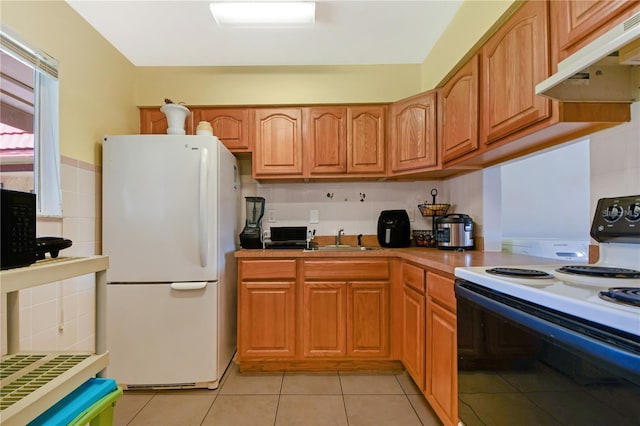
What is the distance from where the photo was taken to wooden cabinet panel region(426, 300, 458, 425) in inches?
52.1

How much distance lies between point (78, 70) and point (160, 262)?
1352 mm

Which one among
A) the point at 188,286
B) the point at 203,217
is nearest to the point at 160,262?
the point at 188,286

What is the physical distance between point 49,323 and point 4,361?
2.52 ft

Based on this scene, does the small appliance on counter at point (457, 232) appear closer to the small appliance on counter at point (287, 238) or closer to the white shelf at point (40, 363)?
the small appliance on counter at point (287, 238)

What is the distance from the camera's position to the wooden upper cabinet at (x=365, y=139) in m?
2.39

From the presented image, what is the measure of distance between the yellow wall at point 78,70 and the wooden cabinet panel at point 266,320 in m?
1.46

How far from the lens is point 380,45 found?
2176mm

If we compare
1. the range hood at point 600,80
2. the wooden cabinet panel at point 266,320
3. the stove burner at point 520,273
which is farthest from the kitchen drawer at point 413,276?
the range hood at point 600,80

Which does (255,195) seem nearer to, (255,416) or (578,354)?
(255,416)

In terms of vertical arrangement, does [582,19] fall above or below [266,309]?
above

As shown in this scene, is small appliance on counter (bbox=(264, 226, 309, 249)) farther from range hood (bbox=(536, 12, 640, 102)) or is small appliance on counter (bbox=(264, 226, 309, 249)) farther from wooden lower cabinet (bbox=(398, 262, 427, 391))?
range hood (bbox=(536, 12, 640, 102))

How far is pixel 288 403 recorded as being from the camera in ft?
5.74

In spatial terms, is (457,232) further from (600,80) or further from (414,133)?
(600,80)

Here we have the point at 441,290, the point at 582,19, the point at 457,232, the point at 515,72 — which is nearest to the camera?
the point at 582,19
